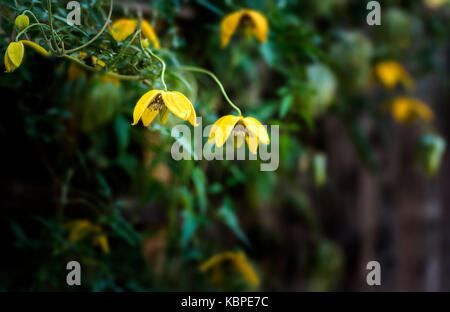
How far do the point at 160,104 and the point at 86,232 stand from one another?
0.45 m

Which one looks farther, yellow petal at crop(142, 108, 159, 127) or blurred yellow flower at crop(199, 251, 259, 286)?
blurred yellow flower at crop(199, 251, 259, 286)

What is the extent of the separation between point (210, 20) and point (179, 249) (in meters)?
0.60

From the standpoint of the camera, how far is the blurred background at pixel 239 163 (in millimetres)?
932

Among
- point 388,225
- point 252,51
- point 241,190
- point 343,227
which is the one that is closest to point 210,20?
point 252,51

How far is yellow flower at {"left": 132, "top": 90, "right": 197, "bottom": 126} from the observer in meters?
0.57

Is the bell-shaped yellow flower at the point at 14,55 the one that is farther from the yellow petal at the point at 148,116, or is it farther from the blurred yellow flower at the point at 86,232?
the blurred yellow flower at the point at 86,232

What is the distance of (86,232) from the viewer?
963 millimetres

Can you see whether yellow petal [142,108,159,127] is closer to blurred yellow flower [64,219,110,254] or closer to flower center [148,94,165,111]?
flower center [148,94,165,111]

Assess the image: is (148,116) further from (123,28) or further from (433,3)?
(433,3)

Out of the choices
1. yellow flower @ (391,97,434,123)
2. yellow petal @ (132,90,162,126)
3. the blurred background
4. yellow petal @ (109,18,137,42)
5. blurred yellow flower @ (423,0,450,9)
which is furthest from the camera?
blurred yellow flower @ (423,0,450,9)

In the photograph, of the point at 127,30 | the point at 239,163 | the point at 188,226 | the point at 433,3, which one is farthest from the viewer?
the point at 433,3

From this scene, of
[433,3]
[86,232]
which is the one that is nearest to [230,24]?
[86,232]

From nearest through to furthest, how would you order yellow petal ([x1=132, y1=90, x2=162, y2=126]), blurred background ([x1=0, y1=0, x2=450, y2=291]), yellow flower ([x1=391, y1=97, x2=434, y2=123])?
yellow petal ([x1=132, y1=90, x2=162, y2=126]) < blurred background ([x1=0, y1=0, x2=450, y2=291]) < yellow flower ([x1=391, y1=97, x2=434, y2=123])

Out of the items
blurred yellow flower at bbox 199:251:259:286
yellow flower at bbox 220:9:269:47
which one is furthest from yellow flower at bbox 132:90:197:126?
blurred yellow flower at bbox 199:251:259:286
